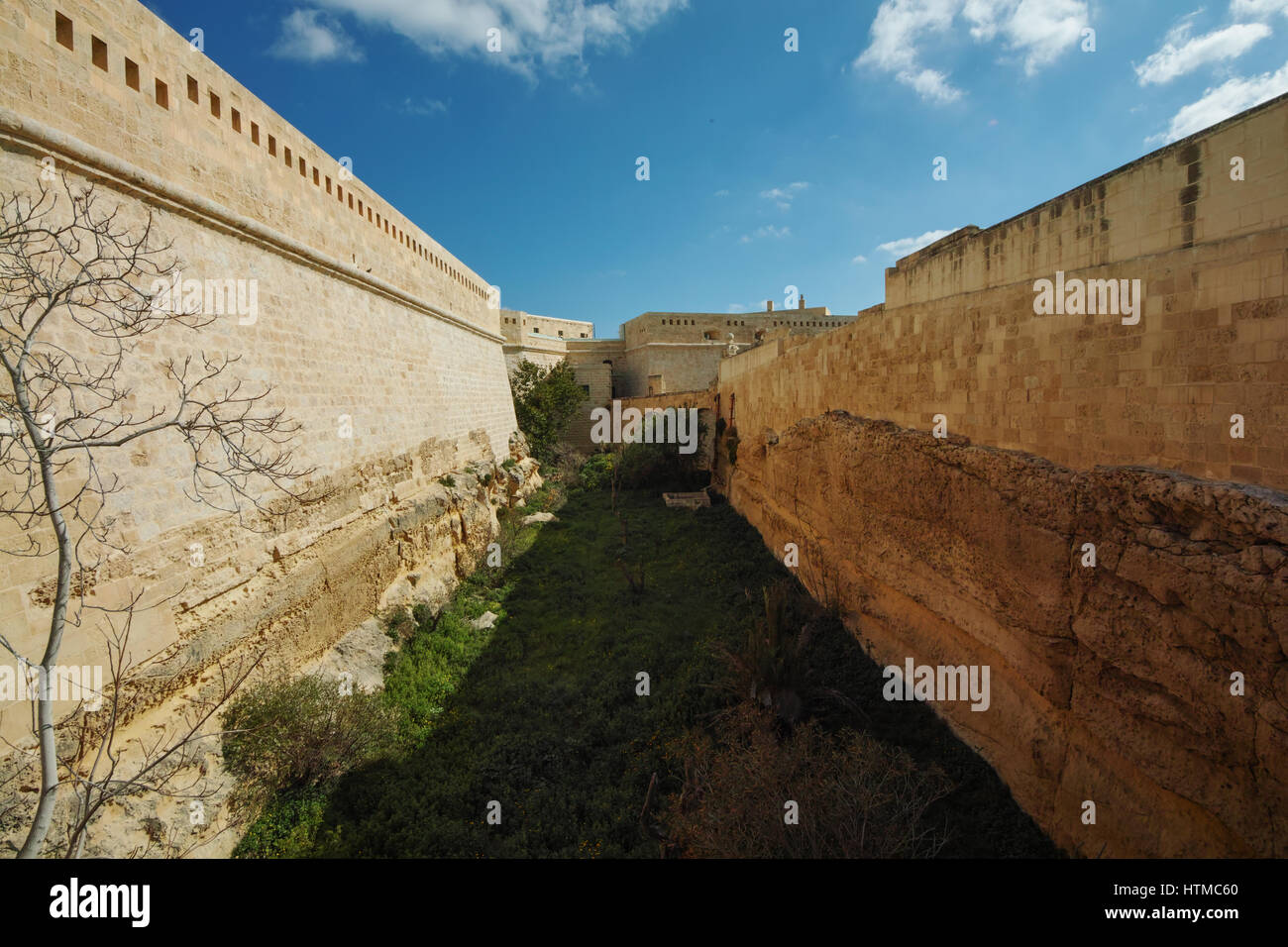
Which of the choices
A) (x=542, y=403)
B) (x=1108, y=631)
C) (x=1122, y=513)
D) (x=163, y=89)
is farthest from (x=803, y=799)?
(x=542, y=403)

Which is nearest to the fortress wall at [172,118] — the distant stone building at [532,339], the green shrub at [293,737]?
the green shrub at [293,737]

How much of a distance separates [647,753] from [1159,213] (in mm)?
5711

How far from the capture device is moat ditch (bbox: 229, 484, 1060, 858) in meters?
3.80

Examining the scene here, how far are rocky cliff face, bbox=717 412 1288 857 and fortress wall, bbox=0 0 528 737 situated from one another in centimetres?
645

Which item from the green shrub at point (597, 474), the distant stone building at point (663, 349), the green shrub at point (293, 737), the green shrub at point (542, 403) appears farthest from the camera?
the distant stone building at point (663, 349)

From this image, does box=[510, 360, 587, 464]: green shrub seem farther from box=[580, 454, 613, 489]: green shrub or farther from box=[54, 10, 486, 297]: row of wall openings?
box=[54, 10, 486, 297]: row of wall openings

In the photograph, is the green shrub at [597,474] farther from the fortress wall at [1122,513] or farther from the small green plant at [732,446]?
the fortress wall at [1122,513]

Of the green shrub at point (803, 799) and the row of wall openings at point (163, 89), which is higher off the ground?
the row of wall openings at point (163, 89)

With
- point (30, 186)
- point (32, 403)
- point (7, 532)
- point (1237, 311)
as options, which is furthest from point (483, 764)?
point (1237, 311)

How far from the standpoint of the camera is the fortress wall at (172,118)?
3.80m

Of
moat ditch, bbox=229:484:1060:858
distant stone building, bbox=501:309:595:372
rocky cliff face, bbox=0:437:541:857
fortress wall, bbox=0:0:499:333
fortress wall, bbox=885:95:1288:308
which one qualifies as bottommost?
moat ditch, bbox=229:484:1060:858

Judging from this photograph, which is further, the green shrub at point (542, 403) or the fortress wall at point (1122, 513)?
the green shrub at point (542, 403)

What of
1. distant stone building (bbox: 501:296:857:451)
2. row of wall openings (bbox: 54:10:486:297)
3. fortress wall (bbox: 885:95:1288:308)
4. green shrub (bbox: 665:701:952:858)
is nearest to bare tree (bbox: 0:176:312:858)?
row of wall openings (bbox: 54:10:486:297)

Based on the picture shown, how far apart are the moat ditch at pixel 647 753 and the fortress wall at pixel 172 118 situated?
5307mm
